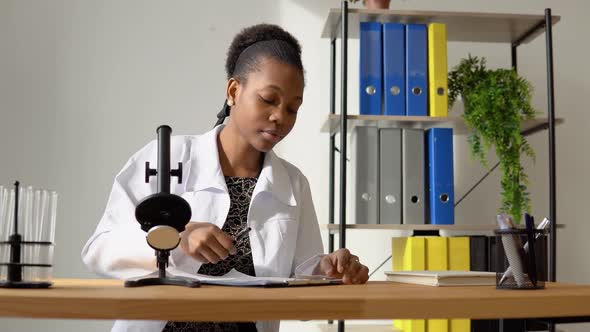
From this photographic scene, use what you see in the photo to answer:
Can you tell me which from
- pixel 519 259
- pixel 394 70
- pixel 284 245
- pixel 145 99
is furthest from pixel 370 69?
pixel 519 259

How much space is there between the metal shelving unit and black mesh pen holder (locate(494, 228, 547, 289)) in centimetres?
137

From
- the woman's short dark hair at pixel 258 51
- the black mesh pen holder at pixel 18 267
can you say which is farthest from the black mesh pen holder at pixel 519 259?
the black mesh pen holder at pixel 18 267

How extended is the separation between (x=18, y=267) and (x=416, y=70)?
1.96m

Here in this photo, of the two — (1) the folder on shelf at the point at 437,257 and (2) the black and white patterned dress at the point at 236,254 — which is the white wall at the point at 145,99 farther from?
(2) the black and white patterned dress at the point at 236,254

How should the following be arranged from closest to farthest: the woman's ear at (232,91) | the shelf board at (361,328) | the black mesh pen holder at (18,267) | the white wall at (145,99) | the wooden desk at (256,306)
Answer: the wooden desk at (256,306)
the black mesh pen holder at (18,267)
the woman's ear at (232,91)
the shelf board at (361,328)
the white wall at (145,99)

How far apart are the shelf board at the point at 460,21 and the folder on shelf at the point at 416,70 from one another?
2.4 inches

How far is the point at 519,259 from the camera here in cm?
119

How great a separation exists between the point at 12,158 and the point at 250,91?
1686 mm

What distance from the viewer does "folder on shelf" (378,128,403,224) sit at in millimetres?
2701

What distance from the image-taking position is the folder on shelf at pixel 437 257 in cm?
264

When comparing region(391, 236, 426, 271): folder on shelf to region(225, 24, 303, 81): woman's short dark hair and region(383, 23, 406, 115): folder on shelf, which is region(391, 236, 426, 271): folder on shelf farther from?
region(225, 24, 303, 81): woman's short dark hair

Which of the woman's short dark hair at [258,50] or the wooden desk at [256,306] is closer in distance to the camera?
the wooden desk at [256,306]

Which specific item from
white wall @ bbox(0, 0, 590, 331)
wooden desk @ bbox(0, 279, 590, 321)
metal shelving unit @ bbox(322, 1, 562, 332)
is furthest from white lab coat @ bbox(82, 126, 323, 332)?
white wall @ bbox(0, 0, 590, 331)

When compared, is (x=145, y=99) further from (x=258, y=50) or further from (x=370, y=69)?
(x=258, y=50)
